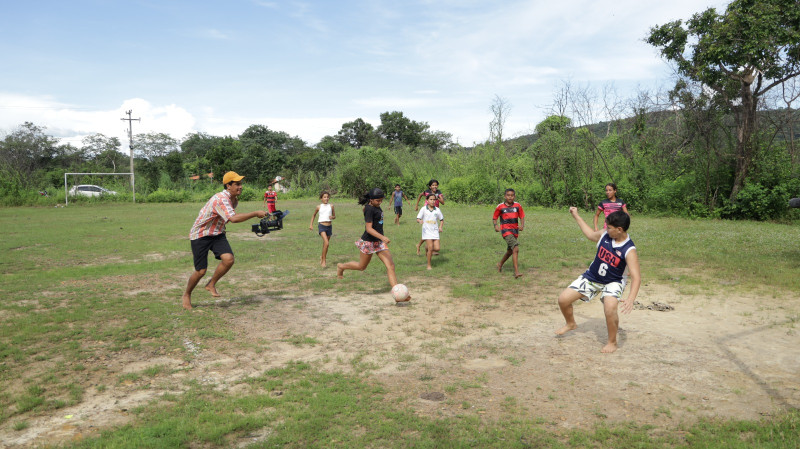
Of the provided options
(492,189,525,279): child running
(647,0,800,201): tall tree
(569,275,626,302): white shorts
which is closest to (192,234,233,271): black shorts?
(569,275,626,302): white shorts

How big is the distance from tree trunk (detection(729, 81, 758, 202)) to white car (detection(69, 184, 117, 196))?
41.2 metres

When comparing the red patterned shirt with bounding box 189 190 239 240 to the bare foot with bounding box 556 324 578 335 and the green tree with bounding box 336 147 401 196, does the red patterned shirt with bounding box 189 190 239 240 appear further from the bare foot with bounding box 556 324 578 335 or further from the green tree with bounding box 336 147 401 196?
the green tree with bounding box 336 147 401 196

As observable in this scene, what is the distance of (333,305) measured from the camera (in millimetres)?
8039

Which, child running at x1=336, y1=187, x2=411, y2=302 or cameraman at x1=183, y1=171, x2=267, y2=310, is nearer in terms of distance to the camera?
cameraman at x1=183, y1=171, x2=267, y2=310

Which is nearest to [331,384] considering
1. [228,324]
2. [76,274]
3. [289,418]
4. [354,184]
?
[289,418]

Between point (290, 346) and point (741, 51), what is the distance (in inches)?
825

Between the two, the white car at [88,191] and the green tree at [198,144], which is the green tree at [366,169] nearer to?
the white car at [88,191]

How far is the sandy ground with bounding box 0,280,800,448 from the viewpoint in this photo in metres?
4.36

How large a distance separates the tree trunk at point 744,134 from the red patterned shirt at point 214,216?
71.4 ft

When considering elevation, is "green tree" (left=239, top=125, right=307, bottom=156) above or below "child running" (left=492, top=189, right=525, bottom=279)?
above

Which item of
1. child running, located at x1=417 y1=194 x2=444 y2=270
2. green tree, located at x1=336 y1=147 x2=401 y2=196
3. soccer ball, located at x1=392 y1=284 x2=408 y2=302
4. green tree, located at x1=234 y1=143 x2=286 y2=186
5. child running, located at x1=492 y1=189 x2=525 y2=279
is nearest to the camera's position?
soccer ball, located at x1=392 y1=284 x2=408 y2=302

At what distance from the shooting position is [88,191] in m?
39.2

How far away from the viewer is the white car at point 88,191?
125 feet

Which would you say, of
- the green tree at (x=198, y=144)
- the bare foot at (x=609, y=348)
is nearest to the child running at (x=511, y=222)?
the bare foot at (x=609, y=348)
